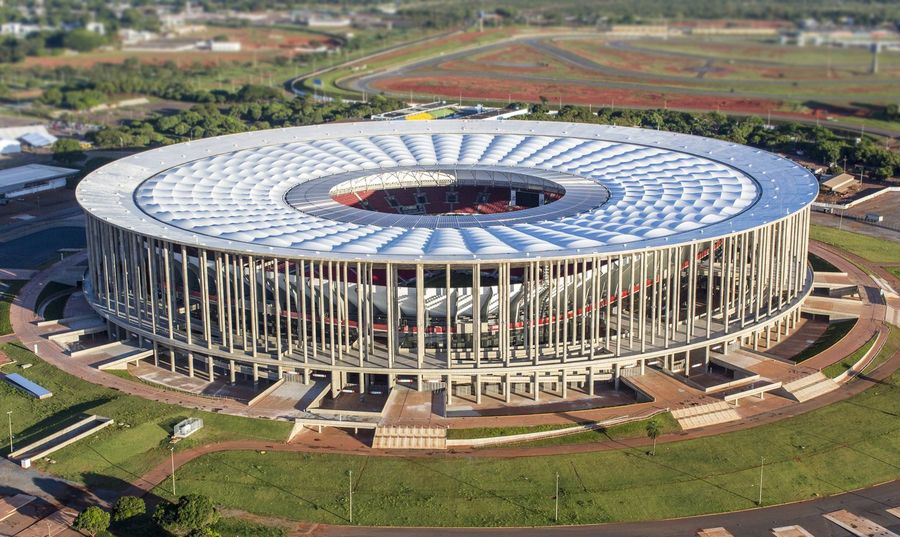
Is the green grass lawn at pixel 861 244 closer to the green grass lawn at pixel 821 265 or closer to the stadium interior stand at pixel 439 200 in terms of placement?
the green grass lawn at pixel 821 265

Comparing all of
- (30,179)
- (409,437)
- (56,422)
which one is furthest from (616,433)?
(30,179)

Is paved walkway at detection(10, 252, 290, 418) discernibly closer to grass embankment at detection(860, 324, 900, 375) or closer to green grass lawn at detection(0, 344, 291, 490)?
green grass lawn at detection(0, 344, 291, 490)

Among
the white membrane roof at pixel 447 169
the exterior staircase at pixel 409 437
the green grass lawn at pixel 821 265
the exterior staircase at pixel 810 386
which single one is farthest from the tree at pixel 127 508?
the green grass lawn at pixel 821 265

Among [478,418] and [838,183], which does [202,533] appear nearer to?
[478,418]

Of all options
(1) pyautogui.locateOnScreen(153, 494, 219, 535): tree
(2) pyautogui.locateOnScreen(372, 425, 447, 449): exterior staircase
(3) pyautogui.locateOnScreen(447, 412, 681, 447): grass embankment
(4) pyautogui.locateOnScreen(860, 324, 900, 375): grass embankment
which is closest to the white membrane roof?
(2) pyautogui.locateOnScreen(372, 425, 447, 449): exterior staircase

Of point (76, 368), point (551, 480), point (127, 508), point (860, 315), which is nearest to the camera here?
point (127, 508)

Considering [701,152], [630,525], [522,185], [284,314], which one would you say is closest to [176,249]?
[284,314]

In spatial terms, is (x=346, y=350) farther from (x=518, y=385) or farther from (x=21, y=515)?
(x=21, y=515)
